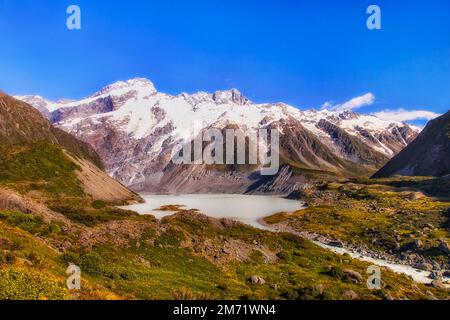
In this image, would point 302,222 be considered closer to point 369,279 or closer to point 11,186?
point 369,279

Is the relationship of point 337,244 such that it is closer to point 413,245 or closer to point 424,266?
point 413,245

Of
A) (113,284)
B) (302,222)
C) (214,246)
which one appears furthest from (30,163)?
(113,284)

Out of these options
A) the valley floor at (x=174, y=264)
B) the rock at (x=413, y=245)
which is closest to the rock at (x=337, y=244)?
the rock at (x=413, y=245)

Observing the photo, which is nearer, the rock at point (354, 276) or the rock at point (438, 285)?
the rock at point (354, 276)

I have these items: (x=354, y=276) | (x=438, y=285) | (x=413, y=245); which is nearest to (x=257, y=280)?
(x=354, y=276)

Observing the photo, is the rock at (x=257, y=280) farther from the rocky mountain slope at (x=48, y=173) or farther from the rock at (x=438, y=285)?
the rocky mountain slope at (x=48, y=173)

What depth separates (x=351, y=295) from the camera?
3388 centimetres

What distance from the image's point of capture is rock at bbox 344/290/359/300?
110 feet

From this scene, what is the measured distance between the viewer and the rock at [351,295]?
33.5 meters

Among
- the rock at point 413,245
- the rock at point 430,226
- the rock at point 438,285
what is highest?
the rock at point 430,226
